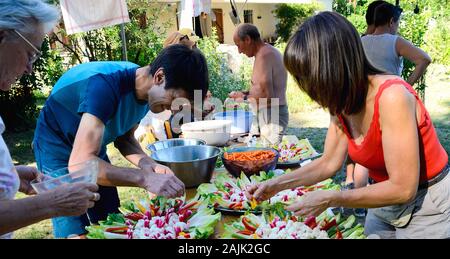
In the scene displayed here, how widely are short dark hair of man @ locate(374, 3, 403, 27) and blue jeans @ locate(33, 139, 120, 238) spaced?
113 inches

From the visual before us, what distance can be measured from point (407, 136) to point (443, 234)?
541 millimetres

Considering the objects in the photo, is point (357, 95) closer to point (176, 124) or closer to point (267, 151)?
point (267, 151)

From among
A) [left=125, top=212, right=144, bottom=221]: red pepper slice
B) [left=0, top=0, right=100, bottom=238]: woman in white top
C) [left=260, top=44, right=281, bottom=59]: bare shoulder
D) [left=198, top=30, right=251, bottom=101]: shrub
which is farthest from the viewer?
[left=198, top=30, right=251, bottom=101]: shrub

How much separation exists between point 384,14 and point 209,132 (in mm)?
2140

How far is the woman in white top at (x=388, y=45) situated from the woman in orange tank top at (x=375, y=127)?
2411 mm

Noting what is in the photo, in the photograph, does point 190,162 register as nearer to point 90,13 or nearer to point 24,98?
point 90,13

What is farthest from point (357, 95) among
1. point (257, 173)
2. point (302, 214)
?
point (257, 173)

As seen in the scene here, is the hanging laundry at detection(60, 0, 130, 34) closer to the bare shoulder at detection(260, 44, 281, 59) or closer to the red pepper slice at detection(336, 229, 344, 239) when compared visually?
the bare shoulder at detection(260, 44, 281, 59)

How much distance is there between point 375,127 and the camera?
146 cm

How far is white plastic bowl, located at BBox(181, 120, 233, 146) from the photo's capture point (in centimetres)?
286

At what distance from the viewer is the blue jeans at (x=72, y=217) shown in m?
2.14

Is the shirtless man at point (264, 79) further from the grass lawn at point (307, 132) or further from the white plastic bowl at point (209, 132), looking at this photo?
the grass lawn at point (307, 132)

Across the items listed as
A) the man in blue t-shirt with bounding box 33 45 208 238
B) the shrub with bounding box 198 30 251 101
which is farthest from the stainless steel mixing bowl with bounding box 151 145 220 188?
the shrub with bounding box 198 30 251 101

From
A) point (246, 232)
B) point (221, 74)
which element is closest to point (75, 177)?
point (246, 232)
